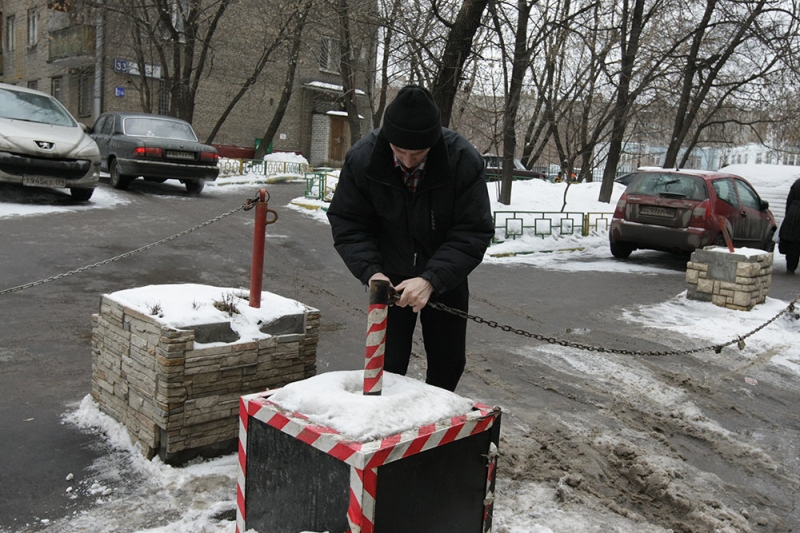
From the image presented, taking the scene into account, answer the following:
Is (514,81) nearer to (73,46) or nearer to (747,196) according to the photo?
(747,196)

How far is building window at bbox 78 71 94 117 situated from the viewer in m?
29.4

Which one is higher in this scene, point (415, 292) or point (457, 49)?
point (457, 49)

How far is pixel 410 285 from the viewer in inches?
114

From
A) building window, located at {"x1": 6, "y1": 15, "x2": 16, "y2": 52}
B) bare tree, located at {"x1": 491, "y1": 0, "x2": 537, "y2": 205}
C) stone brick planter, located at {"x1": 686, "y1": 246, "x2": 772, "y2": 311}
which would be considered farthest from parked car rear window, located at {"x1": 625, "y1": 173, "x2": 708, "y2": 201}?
building window, located at {"x1": 6, "y1": 15, "x2": 16, "y2": 52}

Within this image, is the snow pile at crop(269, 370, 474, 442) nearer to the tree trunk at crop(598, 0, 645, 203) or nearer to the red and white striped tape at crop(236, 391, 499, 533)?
the red and white striped tape at crop(236, 391, 499, 533)

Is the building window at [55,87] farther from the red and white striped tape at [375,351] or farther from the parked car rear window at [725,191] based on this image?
the red and white striped tape at [375,351]

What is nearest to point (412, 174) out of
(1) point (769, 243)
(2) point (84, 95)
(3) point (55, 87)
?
(1) point (769, 243)

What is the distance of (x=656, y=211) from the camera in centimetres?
1154

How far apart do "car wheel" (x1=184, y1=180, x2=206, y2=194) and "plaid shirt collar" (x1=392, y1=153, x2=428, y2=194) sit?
41.2 feet

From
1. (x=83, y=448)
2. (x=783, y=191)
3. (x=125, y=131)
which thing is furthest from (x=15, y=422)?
(x=783, y=191)

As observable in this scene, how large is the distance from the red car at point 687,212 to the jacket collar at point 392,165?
892cm

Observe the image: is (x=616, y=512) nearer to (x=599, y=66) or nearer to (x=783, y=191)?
(x=783, y=191)

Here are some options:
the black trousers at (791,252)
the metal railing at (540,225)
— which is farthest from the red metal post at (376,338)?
the black trousers at (791,252)

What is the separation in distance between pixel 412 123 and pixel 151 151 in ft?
39.0
